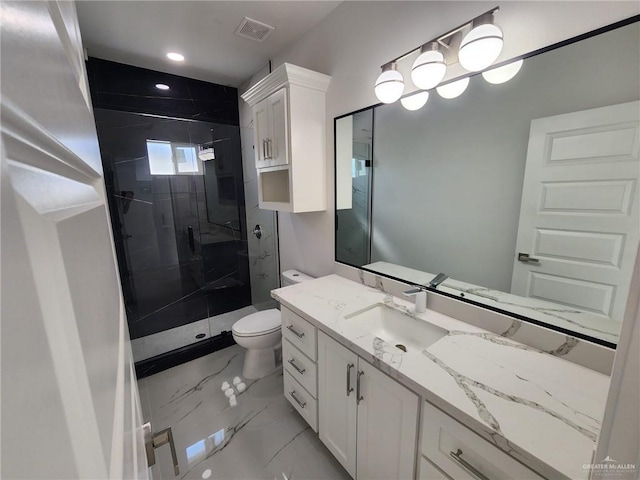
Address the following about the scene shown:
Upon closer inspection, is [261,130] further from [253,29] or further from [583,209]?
[583,209]

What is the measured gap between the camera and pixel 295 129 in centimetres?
179

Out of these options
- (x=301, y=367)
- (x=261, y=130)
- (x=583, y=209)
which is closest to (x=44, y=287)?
(x=583, y=209)

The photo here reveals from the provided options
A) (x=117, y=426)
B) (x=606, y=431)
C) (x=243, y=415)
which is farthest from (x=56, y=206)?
(x=243, y=415)

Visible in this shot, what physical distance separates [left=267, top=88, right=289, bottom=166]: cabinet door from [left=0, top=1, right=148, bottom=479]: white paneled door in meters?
1.57

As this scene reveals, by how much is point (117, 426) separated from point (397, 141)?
1.61m

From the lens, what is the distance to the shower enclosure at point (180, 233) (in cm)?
244

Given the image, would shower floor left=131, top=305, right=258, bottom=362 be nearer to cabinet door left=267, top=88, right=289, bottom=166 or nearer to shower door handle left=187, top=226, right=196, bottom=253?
shower door handle left=187, top=226, right=196, bottom=253

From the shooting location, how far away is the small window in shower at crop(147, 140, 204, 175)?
2.60 m

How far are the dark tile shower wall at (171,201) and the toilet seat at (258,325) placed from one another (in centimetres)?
109

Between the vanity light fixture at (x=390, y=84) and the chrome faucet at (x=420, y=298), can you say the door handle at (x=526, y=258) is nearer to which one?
the chrome faucet at (x=420, y=298)

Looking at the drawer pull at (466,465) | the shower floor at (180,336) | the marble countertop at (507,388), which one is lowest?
the shower floor at (180,336)

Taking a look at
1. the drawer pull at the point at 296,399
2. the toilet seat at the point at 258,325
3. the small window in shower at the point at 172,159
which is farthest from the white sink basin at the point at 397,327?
the small window in shower at the point at 172,159

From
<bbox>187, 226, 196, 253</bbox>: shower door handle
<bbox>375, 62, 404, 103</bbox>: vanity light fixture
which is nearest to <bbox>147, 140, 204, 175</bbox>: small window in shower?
<bbox>187, 226, 196, 253</bbox>: shower door handle

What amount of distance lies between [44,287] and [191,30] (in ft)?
7.66
